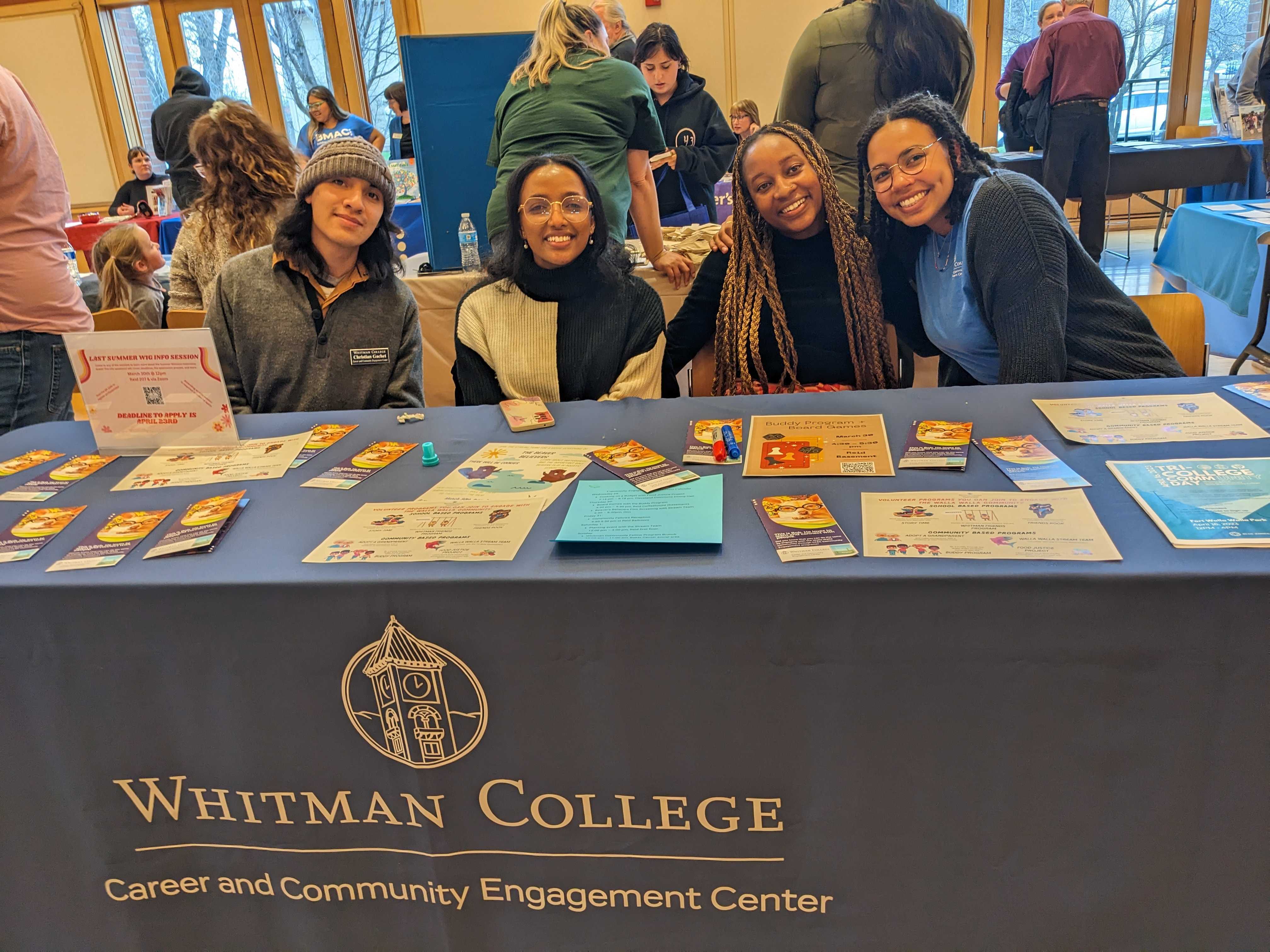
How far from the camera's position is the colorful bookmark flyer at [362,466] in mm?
1164

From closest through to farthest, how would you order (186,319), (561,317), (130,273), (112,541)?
(112,541) → (561,317) → (186,319) → (130,273)

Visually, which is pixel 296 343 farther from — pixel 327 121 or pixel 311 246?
pixel 327 121

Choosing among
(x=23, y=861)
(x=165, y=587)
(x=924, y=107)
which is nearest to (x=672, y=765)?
(x=165, y=587)

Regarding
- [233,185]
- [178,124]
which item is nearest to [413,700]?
[233,185]

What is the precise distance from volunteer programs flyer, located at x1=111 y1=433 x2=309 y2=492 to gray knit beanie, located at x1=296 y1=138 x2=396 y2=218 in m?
0.62

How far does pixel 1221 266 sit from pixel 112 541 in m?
3.49

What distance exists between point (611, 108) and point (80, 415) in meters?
3.19

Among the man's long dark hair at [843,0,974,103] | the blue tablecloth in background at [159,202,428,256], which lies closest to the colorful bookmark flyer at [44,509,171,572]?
the man's long dark hair at [843,0,974,103]

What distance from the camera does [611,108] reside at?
2.11m

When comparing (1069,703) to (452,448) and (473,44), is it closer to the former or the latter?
(452,448)

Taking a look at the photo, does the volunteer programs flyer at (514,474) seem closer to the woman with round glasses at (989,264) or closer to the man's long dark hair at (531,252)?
the man's long dark hair at (531,252)

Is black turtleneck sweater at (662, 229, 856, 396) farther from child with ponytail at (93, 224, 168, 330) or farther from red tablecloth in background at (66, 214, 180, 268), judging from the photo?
red tablecloth in background at (66, 214, 180, 268)

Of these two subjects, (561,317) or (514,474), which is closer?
(514,474)

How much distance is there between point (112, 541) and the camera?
1007 mm
